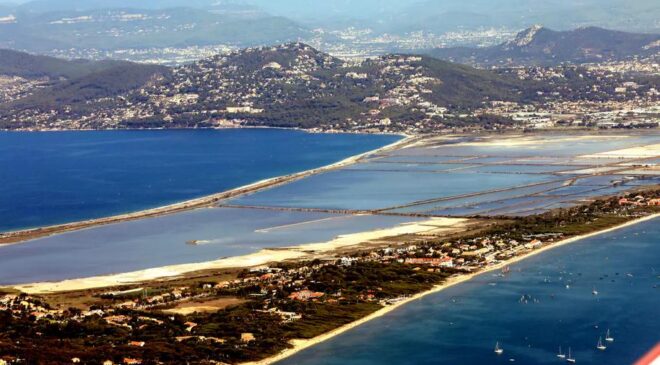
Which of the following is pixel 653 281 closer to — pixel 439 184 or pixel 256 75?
pixel 439 184

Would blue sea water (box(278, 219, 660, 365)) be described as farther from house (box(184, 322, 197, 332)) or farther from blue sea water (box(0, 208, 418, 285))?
blue sea water (box(0, 208, 418, 285))

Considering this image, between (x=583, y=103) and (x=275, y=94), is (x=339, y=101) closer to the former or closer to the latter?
(x=275, y=94)

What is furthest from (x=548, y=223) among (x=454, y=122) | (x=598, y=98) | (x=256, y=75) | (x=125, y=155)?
(x=256, y=75)

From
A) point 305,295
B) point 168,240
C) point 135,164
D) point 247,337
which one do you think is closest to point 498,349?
point 247,337

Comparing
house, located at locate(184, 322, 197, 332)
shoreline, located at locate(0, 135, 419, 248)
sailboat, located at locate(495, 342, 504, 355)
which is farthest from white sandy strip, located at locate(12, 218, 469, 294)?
sailboat, located at locate(495, 342, 504, 355)

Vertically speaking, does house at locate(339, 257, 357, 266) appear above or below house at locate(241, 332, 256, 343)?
above

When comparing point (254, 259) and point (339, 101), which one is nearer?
point (254, 259)

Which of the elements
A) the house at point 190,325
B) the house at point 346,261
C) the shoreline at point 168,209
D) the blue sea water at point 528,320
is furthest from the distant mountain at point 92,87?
the house at point 190,325
